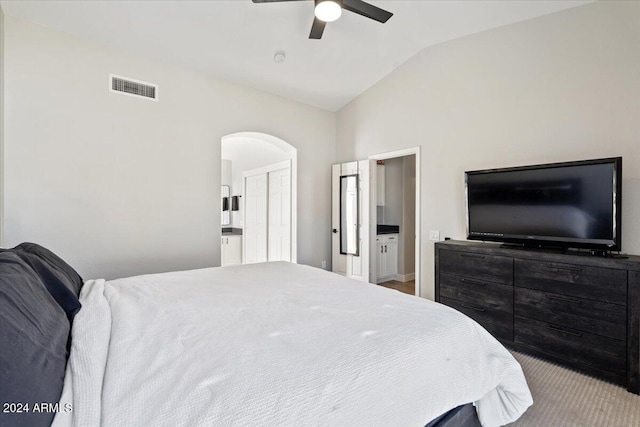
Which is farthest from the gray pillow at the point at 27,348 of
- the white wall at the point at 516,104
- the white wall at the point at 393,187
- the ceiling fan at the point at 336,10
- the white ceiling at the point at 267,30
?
the white wall at the point at 393,187

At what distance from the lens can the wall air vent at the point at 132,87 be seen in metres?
3.21

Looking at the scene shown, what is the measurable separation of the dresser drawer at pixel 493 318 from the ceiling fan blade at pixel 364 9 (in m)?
2.75

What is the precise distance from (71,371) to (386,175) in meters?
5.29

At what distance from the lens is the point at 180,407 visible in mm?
834

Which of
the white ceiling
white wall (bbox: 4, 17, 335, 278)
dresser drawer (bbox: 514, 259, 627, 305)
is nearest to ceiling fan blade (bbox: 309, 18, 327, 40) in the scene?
the white ceiling

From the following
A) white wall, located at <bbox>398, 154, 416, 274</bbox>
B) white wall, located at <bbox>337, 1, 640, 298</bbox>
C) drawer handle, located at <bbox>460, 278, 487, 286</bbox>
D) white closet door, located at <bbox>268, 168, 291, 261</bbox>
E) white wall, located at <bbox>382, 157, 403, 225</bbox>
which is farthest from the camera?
white wall, located at <bbox>382, 157, 403, 225</bbox>

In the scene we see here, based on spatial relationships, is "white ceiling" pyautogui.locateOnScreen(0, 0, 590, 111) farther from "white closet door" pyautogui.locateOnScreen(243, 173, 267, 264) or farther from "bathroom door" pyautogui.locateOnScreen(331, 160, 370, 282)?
"white closet door" pyautogui.locateOnScreen(243, 173, 267, 264)

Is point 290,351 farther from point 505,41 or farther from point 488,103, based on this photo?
point 505,41

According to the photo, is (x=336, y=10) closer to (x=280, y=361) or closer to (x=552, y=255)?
(x=280, y=361)

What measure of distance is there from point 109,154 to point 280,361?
3181 millimetres

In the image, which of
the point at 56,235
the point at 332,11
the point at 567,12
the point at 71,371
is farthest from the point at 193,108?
the point at 567,12

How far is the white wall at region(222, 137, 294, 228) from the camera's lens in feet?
17.8

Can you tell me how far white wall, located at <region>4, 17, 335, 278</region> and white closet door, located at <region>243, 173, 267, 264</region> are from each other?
195 cm

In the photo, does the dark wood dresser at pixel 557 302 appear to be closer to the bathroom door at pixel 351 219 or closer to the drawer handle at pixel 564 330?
the drawer handle at pixel 564 330
